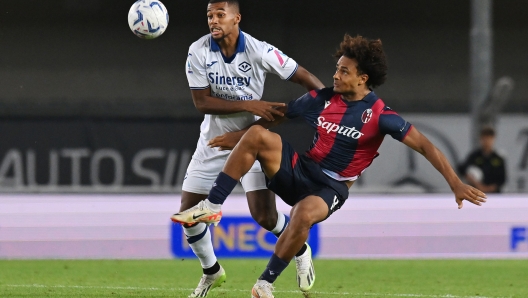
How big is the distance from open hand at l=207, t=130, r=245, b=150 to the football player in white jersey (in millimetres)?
172

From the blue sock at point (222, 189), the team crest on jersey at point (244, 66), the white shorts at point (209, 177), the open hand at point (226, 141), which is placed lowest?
the white shorts at point (209, 177)

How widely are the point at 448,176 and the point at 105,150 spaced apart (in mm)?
8333

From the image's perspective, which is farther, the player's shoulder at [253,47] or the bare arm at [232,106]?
the player's shoulder at [253,47]

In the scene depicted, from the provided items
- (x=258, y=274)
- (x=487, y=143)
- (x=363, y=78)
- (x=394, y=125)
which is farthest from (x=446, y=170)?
(x=487, y=143)

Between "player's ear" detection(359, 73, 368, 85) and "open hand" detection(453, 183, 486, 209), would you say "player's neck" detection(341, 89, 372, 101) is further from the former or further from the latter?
"open hand" detection(453, 183, 486, 209)

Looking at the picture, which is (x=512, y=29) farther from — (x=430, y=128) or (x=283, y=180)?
(x=283, y=180)

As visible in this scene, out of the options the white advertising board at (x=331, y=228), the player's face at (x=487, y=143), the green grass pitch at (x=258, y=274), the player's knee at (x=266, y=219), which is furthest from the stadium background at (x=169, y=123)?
the player's knee at (x=266, y=219)

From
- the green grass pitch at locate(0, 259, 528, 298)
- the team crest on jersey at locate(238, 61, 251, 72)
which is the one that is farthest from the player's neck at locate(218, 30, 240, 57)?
the green grass pitch at locate(0, 259, 528, 298)

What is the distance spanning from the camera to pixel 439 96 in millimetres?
18031

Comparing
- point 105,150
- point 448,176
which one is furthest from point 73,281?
point 105,150

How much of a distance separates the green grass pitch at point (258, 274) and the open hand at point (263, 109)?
1.50 meters

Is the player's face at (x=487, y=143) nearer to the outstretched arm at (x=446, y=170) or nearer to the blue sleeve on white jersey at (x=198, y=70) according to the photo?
the outstretched arm at (x=446, y=170)

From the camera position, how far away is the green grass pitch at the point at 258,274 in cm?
698

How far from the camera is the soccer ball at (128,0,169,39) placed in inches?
247
